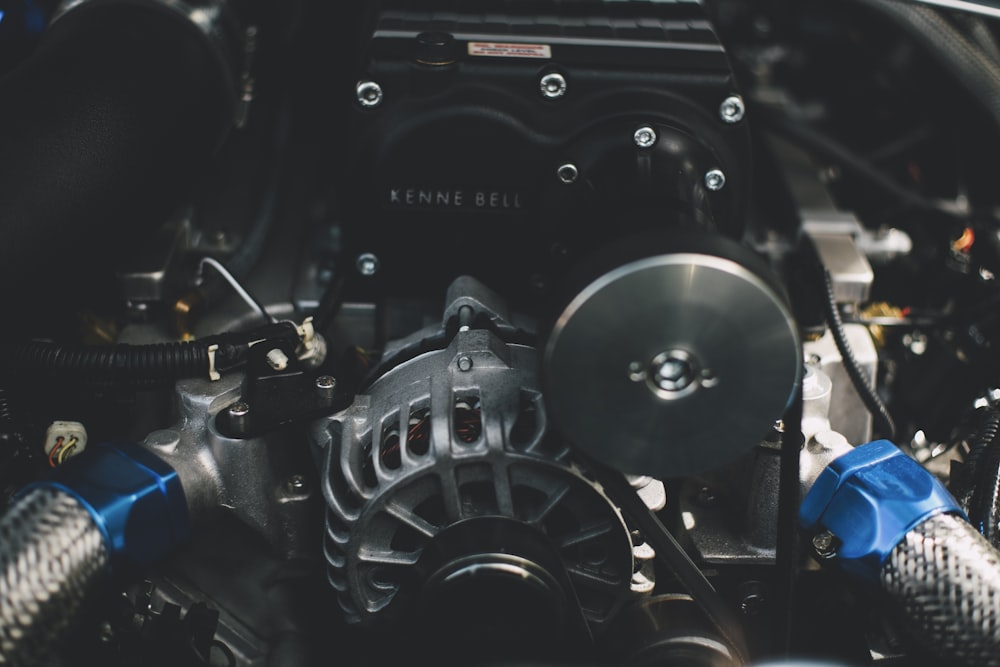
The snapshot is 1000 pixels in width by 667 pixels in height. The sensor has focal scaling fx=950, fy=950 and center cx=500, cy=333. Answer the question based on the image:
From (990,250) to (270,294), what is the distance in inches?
39.3

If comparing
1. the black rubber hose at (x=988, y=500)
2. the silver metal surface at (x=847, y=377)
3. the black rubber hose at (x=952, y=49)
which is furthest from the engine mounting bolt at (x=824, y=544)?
the black rubber hose at (x=952, y=49)

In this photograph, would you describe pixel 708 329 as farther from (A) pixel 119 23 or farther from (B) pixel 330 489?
(A) pixel 119 23

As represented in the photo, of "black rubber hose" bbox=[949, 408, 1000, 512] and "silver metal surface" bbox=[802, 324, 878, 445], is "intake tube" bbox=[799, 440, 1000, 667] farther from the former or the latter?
"silver metal surface" bbox=[802, 324, 878, 445]

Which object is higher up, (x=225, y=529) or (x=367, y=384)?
(x=367, y=384)

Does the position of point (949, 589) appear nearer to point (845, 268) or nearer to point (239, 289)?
point (845, 268)

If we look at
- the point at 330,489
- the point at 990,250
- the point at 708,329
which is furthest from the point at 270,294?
the point at 990,250

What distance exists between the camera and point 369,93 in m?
1.00

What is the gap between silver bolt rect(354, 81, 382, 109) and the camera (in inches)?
39.4

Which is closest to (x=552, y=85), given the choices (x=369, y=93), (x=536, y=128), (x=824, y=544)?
(x=536, y=128)

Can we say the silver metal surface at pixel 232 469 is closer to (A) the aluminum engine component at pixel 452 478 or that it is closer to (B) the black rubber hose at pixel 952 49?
(A) the aluminum engine component at pixel 452 478

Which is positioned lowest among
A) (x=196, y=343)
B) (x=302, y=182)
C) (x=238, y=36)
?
(x=302, y=182)

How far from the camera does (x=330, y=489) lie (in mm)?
919

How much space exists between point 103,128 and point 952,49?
4.05ft

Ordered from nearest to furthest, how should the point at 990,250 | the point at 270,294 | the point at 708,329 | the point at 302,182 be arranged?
the point at 708,329 < the point at 270,294 < the point at 990,250 < the point at 302,182
